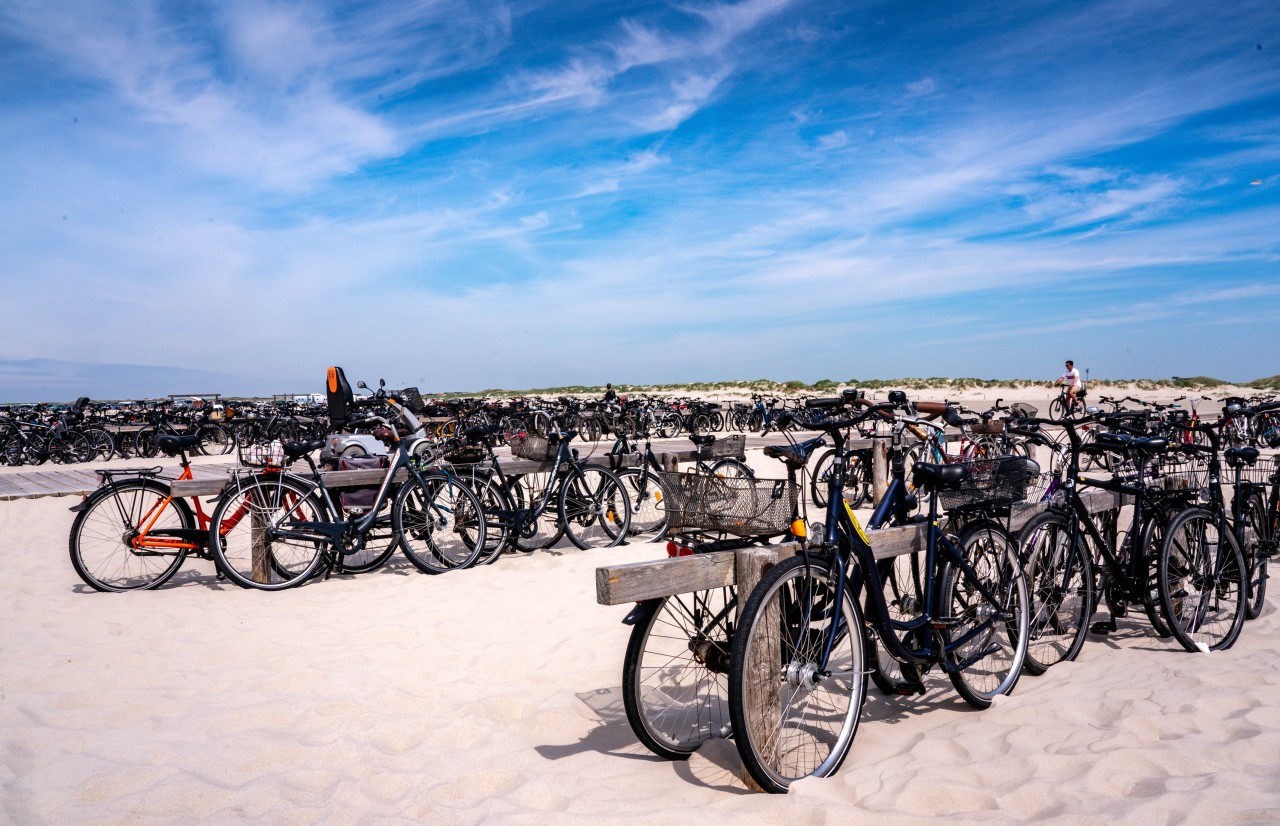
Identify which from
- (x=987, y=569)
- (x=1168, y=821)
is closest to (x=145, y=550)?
(x=987, y=569)

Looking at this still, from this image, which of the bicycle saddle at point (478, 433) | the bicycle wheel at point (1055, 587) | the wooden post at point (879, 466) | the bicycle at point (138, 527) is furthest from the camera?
the wooden post at point (879, 466)

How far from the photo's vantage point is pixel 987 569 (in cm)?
369

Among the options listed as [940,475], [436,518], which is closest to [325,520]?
[436,518]

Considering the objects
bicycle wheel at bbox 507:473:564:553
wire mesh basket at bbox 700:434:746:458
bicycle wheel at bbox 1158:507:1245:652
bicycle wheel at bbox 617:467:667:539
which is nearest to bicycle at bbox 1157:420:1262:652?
bicycle wheel at bbox 1158:507:1245:652

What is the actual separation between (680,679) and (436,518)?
311 cm

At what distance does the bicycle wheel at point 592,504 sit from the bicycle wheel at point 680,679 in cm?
292

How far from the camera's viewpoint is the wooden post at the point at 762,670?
105 inches

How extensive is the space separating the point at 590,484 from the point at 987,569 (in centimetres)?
434

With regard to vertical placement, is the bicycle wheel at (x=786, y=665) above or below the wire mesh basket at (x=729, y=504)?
below

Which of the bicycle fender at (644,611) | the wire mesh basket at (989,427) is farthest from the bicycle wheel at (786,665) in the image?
the wire mesh basket at (989,427)

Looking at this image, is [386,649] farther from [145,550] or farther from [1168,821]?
[1168,821]

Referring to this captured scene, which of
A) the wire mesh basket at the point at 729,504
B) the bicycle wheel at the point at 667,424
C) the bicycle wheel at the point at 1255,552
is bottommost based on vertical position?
the bicycle wheel at the point at 1255,552

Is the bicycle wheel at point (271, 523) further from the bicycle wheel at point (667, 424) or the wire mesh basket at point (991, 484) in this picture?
the bicycle wheel at point (667, 424)

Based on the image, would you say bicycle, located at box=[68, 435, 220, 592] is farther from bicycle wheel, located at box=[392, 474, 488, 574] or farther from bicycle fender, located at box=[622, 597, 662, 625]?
bicycle fender, located at box=[622, 597, 662, 625]
